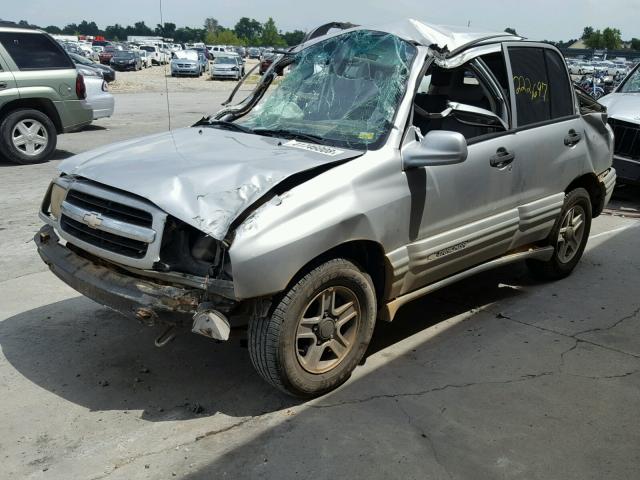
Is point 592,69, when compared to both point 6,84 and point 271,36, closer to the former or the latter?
point 6,84

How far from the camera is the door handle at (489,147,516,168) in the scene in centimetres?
450

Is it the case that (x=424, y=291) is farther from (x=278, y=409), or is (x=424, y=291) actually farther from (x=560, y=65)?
(x=560, y=65)

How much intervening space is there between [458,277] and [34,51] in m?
8.53

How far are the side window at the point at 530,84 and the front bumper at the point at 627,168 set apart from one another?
4.03 meters

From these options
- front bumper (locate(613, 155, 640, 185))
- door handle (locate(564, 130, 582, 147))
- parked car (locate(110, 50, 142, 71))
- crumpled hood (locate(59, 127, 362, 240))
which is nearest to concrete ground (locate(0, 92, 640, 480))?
crumpled hood (locate(59, 127, 362, 240))

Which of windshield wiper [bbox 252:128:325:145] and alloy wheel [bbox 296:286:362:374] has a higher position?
windshield wiper [bbox 252:128:325:145]

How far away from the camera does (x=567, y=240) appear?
5684 millimetres

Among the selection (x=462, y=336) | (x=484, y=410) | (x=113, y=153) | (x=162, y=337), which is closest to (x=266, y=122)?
(x=113, y=153)

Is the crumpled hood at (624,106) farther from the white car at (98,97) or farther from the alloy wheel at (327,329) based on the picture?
the white car at (98,97)

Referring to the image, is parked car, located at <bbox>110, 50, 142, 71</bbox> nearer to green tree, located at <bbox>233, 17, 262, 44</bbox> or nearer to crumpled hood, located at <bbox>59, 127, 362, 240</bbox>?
crumpled hood, located at <bbox>59, 127, 362, 240</bbox>

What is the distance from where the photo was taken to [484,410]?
3.66 meters

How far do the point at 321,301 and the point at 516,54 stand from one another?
260cm

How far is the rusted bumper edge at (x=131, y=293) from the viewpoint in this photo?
330cm

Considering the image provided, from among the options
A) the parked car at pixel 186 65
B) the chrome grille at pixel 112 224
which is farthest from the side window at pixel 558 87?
the parked car at pixel 186 65
